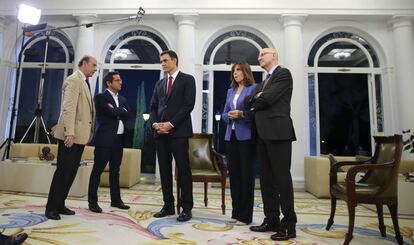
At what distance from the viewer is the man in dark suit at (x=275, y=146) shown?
7.01ft

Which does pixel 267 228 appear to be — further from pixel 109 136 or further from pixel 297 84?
pixel 297 84

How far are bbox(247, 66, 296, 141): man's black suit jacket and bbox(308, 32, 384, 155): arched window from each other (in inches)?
166

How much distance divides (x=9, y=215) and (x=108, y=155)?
3.13 feet

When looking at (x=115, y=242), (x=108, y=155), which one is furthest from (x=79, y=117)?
(x=115, y=242)

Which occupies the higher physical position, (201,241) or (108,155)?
(108,155)

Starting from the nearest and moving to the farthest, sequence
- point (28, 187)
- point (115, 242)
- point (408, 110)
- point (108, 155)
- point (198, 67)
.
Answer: point (115, 242), point (108, 155), point (28, 187), point (408, 110), point (198, 67)

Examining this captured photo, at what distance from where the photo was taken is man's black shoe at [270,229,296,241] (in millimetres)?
2078

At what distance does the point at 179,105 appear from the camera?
273cm

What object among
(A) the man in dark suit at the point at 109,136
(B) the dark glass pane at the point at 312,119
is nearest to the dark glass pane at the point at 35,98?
(A) the man in dark suit at the point at 109,136

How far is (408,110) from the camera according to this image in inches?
222

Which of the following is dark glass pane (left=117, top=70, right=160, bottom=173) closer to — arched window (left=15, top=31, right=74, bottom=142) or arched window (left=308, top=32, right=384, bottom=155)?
arched window (left=15, top=31, right=74, bottom=142)

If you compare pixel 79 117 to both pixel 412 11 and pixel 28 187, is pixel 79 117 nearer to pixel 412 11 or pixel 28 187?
pixel 28 187

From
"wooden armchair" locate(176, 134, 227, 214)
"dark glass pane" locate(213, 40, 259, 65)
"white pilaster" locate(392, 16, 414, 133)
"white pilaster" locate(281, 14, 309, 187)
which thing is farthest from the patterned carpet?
"dark glass pane" locate(213, 40, 259, 65)

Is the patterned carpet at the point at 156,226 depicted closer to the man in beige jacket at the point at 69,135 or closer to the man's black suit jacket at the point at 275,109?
the man in beige jacket at the point at 69,135
